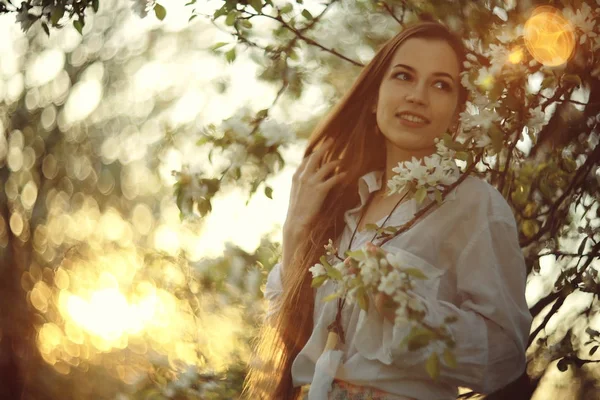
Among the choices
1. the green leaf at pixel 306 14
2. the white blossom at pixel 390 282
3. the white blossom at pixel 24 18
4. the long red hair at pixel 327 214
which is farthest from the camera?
the green leaf at pixel 306 14

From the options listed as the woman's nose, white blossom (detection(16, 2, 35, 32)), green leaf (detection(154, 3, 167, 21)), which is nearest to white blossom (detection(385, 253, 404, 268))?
the woman's nose

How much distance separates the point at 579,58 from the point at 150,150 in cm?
184

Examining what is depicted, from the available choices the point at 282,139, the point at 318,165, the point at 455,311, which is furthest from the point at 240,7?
the point at 455,311

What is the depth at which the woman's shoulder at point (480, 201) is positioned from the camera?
42.1 inches

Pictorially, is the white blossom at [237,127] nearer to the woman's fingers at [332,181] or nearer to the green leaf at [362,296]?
the woman's fingers at [332,181]

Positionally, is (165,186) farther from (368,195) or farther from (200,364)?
(368,195)

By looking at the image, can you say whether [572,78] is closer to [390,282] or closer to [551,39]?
[551,39]

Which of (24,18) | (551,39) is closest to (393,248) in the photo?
(551,39)

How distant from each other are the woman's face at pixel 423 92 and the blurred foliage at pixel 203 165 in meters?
0.05

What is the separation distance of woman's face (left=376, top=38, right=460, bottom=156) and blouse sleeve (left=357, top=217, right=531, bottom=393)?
221mm

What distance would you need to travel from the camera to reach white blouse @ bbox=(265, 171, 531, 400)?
1021mm

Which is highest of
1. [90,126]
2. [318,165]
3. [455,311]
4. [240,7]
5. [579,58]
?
[90,126]

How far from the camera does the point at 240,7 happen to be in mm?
1459

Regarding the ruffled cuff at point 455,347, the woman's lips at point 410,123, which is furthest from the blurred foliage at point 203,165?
the ruffled cuff at point 455,347
